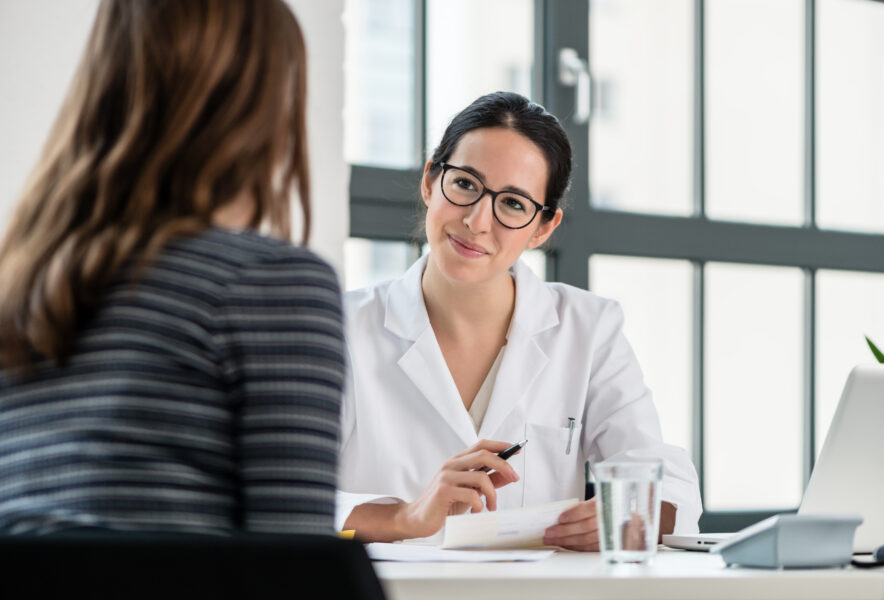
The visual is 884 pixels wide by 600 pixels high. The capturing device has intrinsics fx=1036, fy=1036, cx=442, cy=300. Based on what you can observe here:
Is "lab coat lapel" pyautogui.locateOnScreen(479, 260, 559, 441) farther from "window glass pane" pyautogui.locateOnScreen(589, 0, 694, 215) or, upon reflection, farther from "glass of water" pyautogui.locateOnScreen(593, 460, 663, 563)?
"window glass pane" pyautogui.locateOnScreen(589, 0, 694, 215)

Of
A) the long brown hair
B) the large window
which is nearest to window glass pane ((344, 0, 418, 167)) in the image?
A: the large window

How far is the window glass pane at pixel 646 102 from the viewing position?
140 inches

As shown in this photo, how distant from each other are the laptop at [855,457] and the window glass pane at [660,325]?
6.54 ft

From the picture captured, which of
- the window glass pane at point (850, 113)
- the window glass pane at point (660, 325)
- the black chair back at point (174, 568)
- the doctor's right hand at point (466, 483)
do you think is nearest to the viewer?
the black chair back at point (174, 568)

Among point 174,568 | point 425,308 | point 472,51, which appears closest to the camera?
point 174,568

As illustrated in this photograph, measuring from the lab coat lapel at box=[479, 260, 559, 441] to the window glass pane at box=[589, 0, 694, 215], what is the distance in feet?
3.76

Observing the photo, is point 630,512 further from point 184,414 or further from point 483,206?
point 483,206

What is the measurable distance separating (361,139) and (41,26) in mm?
963

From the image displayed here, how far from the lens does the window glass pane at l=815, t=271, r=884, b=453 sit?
144 inches

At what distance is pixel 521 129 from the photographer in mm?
2172

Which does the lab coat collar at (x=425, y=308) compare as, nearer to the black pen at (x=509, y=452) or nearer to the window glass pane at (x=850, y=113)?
the black pen at (x=509, y=452)

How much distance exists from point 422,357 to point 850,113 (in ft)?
7.69

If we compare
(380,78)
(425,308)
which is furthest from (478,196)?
(380,78)

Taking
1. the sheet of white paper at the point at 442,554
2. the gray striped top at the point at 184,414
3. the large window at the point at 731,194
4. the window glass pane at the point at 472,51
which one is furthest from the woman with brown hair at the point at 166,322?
the large window at the point at 731,194
